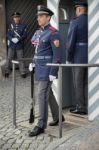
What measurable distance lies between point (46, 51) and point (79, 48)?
0.94 meters

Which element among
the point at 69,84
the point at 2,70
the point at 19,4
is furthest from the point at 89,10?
the point at 19,4

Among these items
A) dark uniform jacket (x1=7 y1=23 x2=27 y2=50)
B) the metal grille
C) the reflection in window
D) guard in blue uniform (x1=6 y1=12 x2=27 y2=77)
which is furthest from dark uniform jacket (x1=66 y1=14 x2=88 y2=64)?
the metal grille

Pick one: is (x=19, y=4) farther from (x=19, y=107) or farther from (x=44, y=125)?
(x=44, y=125)

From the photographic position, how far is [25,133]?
24.0 ft

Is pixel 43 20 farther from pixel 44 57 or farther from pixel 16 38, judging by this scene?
pixel 16 38

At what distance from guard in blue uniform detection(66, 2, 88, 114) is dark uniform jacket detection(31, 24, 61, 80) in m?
0.82

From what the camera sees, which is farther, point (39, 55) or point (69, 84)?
point (69, 84)

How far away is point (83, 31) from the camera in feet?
25.8

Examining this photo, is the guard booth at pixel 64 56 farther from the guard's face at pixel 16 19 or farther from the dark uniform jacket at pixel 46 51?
the guard's face at pixel 16 19

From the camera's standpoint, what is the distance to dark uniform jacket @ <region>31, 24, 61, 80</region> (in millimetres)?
6977

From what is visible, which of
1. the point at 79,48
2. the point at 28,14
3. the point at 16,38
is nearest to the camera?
the point at 79,48

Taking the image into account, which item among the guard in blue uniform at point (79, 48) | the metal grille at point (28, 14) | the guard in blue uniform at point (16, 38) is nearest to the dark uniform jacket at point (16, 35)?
the guard in blue uniform at point (16, 38)

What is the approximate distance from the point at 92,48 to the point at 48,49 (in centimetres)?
79

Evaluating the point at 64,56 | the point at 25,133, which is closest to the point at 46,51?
the point at 25,133
